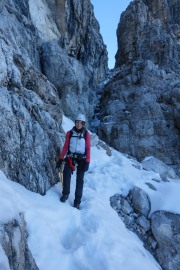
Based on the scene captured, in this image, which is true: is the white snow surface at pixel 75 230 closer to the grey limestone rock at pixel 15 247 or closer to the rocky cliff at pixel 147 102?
the grey limestone rock at pixel 15 247

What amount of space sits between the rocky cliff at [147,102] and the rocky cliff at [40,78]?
402cm

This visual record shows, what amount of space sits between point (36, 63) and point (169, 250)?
21.3 metres

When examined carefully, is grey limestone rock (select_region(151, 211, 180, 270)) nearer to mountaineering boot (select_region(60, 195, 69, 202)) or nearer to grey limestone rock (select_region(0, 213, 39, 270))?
mountaineering boot (select_region(60, 195, 69, 202))

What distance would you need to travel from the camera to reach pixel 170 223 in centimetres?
973

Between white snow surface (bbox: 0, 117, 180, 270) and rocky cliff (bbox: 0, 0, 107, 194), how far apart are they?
1133 mm

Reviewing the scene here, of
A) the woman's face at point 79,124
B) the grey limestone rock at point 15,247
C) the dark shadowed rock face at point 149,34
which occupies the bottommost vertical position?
the grey limestone rock at point 15,247

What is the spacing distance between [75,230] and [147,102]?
27.5m

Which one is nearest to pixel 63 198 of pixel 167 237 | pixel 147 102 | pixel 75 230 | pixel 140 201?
pixel 75 230

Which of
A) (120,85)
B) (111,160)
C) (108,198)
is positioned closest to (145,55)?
(120,85)

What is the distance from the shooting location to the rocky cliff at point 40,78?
9367 millimetres

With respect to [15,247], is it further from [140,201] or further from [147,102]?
[147,102]

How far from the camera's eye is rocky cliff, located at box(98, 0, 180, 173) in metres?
30.3

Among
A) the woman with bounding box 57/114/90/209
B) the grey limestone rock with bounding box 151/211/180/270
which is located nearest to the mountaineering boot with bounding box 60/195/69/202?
the woman with bounding box 57/114/90/209

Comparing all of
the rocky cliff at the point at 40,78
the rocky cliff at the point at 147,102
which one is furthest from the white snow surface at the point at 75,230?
the rocky cliff at the point at 147,102
